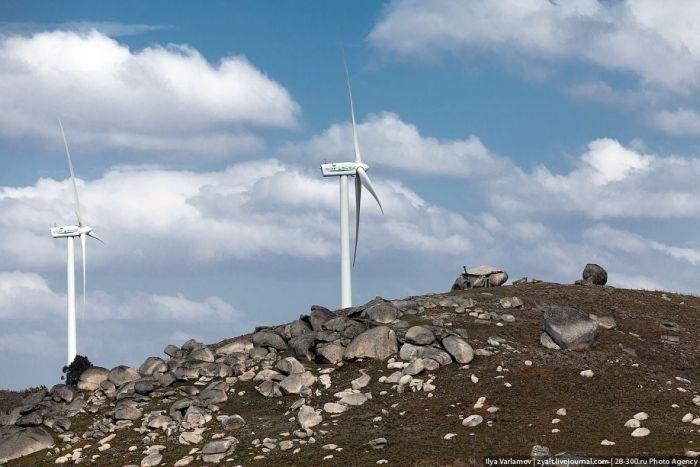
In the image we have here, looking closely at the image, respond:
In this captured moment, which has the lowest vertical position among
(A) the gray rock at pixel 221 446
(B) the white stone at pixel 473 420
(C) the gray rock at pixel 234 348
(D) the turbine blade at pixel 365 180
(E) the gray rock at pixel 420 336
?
(A) the gray rock at pixel 221 446

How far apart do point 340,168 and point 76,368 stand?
113 ft

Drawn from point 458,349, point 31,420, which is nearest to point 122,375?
point 31,420

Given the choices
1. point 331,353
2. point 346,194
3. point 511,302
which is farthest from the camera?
point 346,194

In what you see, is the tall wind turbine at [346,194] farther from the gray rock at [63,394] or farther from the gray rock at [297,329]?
the gray rock at [63,394]

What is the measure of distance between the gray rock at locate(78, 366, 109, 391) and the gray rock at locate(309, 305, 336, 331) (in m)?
17.0

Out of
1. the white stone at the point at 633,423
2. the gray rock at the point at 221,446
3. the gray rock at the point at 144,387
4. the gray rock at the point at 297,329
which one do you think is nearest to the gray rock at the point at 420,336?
the gray rock at the point at 297,329

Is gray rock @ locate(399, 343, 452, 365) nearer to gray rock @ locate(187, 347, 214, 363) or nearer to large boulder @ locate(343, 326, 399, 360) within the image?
large boulder @ locate(343, 326, 399, 360)

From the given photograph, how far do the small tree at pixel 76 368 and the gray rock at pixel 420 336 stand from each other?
41.1m

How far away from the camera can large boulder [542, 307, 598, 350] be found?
65938 mm

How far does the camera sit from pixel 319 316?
74500 millimetres

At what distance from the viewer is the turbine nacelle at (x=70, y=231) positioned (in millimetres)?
107500

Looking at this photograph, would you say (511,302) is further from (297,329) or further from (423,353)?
(297,329)

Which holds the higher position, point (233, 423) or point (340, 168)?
point (340, 168)

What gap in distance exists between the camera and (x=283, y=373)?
67.6m
